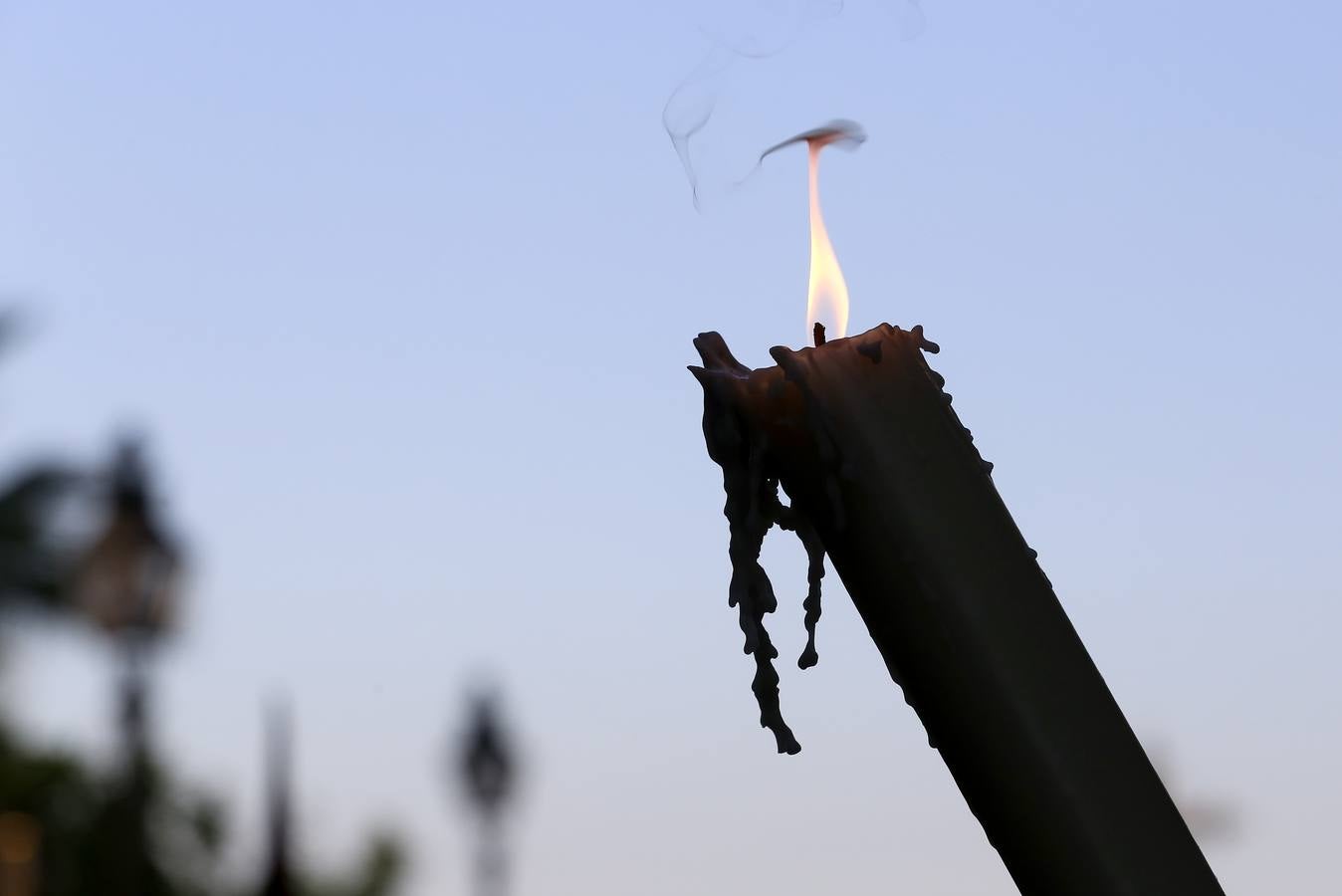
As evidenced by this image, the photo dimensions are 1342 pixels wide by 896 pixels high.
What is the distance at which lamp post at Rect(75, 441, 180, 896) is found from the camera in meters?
13.7

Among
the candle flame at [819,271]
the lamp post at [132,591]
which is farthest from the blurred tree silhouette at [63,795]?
the candle flame at [819,271]

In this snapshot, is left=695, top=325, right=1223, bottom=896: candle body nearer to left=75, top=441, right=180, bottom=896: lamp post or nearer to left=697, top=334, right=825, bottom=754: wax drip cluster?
left=697, top=334, right=825, bottom=754: wax drip cluster

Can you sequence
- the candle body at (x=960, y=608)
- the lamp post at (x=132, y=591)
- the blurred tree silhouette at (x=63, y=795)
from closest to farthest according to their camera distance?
the candle body at (x=960, y=608) < the lamp post at (x=132, y=591) < the blurred tree silhouette at (x=63, y=795)

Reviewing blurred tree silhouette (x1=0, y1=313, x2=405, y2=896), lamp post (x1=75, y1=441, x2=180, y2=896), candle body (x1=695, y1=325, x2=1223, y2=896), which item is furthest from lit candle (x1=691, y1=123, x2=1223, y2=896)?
blurred tree silhouette (x1=0, y1=313, x2=405, y2=896)

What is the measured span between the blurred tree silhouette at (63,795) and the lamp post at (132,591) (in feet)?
53.0

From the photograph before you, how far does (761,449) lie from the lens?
1.11 metres

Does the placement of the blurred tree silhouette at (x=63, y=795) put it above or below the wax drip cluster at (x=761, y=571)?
above

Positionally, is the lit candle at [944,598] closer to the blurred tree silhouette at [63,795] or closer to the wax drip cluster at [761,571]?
the wax drip cluster at [761,571]

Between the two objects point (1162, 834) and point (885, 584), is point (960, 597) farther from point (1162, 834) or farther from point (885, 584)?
point (1162, 834)

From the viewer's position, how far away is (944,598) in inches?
41.1

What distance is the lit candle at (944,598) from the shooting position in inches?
39.8

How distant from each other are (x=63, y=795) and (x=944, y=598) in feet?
117

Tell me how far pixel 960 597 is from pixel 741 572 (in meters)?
0.15

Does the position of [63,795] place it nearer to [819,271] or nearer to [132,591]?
[132,591]
